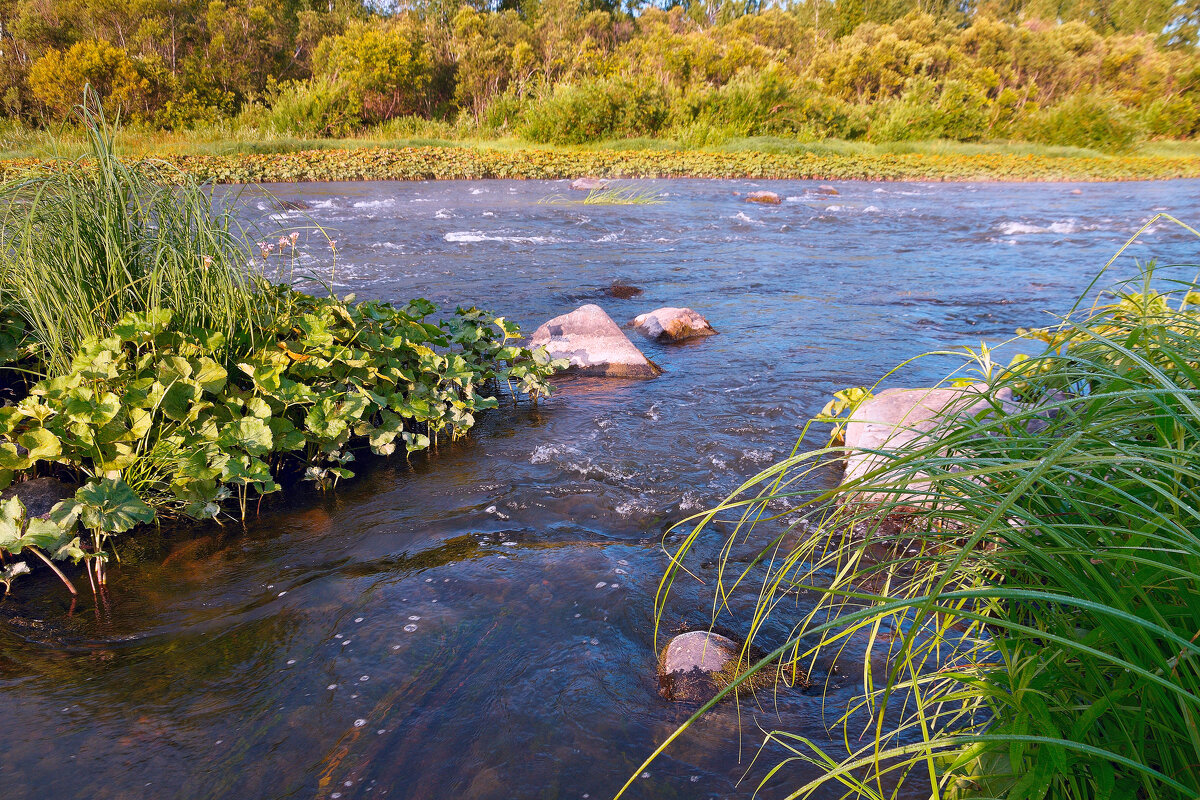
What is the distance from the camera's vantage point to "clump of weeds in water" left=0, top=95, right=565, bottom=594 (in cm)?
250

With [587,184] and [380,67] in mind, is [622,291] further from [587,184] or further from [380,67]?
[380,67]

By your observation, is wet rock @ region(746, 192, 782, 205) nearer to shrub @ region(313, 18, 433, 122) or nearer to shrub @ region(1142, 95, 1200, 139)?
shrub @ region(313, 18, 433, 122)

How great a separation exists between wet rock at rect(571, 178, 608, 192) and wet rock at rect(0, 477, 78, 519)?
11964 millimetres

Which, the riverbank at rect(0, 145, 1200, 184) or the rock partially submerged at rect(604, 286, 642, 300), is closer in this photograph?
the rock partially submerged at rect(604, 286, 642, 300)

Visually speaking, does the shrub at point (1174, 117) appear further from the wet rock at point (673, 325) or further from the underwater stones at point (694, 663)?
the underwater stones at point (694, 663)

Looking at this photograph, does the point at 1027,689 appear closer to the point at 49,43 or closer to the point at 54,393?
the point at 54,393

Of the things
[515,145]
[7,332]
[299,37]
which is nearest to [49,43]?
[299,37]

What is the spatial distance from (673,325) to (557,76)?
26.5 m

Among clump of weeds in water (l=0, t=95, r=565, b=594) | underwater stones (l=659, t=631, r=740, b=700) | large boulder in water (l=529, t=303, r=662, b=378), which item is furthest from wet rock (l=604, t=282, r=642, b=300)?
underwater stones (l=659, t=631, r=740, b=700)

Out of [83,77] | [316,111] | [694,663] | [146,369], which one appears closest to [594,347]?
[146,369]

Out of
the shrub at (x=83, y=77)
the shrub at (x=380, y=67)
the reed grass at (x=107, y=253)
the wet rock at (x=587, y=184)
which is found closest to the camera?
the reed grass at (x=107, y=253)

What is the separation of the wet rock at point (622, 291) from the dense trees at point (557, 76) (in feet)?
52.3

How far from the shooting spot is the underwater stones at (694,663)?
1945 mm

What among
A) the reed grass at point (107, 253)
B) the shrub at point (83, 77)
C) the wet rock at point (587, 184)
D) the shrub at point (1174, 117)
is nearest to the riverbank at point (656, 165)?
the wet rock at point (587, 184)
